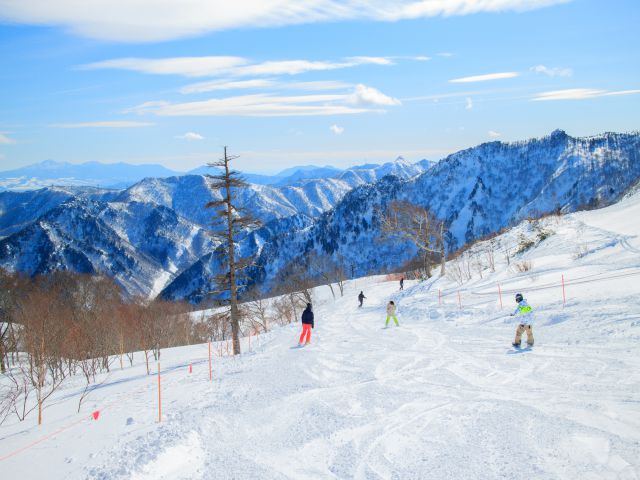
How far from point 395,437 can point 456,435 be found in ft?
4.14

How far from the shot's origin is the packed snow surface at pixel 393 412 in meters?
8.52

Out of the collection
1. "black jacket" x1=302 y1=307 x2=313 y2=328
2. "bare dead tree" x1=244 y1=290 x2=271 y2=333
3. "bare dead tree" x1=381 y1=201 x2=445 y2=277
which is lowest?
"bare dead tree" x1=244 y1=290 x2=271 y2=333

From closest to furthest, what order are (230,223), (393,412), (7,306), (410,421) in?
(410,421)
(393,412)
(230,223)
(7,306)

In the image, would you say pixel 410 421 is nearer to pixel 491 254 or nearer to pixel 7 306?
pixel 491 254

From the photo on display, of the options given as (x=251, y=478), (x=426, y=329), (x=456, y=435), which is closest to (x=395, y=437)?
(x=456, y=435)

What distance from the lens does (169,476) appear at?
8.74 metres

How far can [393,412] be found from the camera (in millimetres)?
11023

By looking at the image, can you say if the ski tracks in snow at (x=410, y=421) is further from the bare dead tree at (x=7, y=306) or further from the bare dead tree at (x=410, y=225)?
the bare dead tree at (x=7, y=306)

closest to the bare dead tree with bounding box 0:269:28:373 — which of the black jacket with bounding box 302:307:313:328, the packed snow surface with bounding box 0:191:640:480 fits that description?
the packed snow surface with bounding box 0:191:640:480

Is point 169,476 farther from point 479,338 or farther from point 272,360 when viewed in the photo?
point 479,338

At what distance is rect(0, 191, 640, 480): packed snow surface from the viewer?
8523mm

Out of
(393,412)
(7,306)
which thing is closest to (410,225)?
(393,412)

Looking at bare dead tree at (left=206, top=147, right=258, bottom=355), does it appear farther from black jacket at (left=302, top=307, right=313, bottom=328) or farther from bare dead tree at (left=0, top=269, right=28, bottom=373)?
bare dead tree at (left=0, top=269, right=28, bottom=373)

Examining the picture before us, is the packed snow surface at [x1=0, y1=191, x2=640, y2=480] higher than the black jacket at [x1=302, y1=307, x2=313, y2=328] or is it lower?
lower
